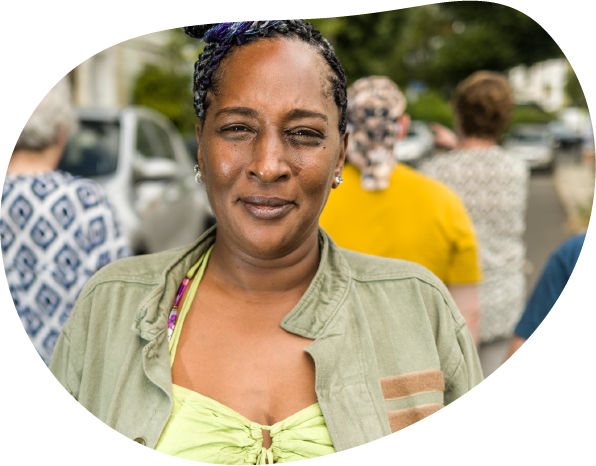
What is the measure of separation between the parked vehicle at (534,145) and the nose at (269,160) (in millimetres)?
2436

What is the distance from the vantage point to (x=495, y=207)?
2.18 m

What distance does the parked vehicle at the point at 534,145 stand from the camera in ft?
11.4

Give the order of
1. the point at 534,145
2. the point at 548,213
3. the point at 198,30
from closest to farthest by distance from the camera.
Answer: the point at 198,30 → the point at 548,213 → the point at 534,145

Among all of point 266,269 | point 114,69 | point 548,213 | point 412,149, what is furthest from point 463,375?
point 412,149

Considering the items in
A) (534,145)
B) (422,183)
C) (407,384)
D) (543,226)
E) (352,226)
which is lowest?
(407,384)

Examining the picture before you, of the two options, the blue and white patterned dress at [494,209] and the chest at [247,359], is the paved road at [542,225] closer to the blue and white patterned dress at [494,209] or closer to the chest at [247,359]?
the blue and white patterned dress at [494,209]

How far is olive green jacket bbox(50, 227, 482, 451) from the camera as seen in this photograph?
4.16 ft

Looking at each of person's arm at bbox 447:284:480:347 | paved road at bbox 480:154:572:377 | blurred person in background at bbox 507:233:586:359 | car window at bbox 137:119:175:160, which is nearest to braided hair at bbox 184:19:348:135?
person's arm at bbox 447:284:480:347

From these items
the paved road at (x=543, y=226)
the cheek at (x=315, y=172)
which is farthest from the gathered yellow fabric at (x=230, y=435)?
the paved road at (x=543, y=226)

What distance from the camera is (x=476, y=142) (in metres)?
2.44

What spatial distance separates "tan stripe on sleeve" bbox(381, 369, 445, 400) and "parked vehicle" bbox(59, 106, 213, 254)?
2146 millimetres

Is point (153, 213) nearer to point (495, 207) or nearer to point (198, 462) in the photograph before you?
point (495, 207)

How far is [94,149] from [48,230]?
2384 millimetres

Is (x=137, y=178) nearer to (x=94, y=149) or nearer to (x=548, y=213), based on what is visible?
(x=94, y=149)
